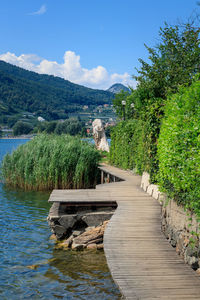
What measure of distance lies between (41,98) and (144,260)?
12681 cm

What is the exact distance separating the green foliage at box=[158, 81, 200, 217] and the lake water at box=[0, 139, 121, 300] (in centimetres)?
192

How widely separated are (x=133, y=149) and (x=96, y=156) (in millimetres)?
1728

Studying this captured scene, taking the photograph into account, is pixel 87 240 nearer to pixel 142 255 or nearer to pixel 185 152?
pixel 142 255

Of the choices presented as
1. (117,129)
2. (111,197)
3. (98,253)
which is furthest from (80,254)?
(117,129)

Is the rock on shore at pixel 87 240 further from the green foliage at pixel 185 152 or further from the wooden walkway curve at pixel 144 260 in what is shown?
the green foliage at pixel 185 152

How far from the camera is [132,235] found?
6.05 m

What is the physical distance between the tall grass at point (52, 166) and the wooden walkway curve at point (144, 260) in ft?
22.9

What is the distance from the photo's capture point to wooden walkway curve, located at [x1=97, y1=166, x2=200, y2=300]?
13.1 ft

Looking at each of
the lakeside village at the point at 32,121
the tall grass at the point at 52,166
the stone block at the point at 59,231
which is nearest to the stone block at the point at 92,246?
the stone block at the point at 59,231

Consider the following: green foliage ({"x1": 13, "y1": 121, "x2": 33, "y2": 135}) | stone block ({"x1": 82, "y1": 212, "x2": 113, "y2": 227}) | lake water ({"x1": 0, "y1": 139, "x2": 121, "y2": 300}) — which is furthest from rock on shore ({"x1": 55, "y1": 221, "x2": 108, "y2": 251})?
green foliage ({"x1": 13, "y1": 121, "x2": 33, "y2": 135})

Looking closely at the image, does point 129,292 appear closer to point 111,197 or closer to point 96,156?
point 111,197

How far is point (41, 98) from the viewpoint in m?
128

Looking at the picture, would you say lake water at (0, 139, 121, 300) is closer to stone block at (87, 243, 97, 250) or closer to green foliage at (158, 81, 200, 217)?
stone block at (87, 243, 97, 250)

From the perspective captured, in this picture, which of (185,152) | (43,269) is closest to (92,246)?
(43,269)
